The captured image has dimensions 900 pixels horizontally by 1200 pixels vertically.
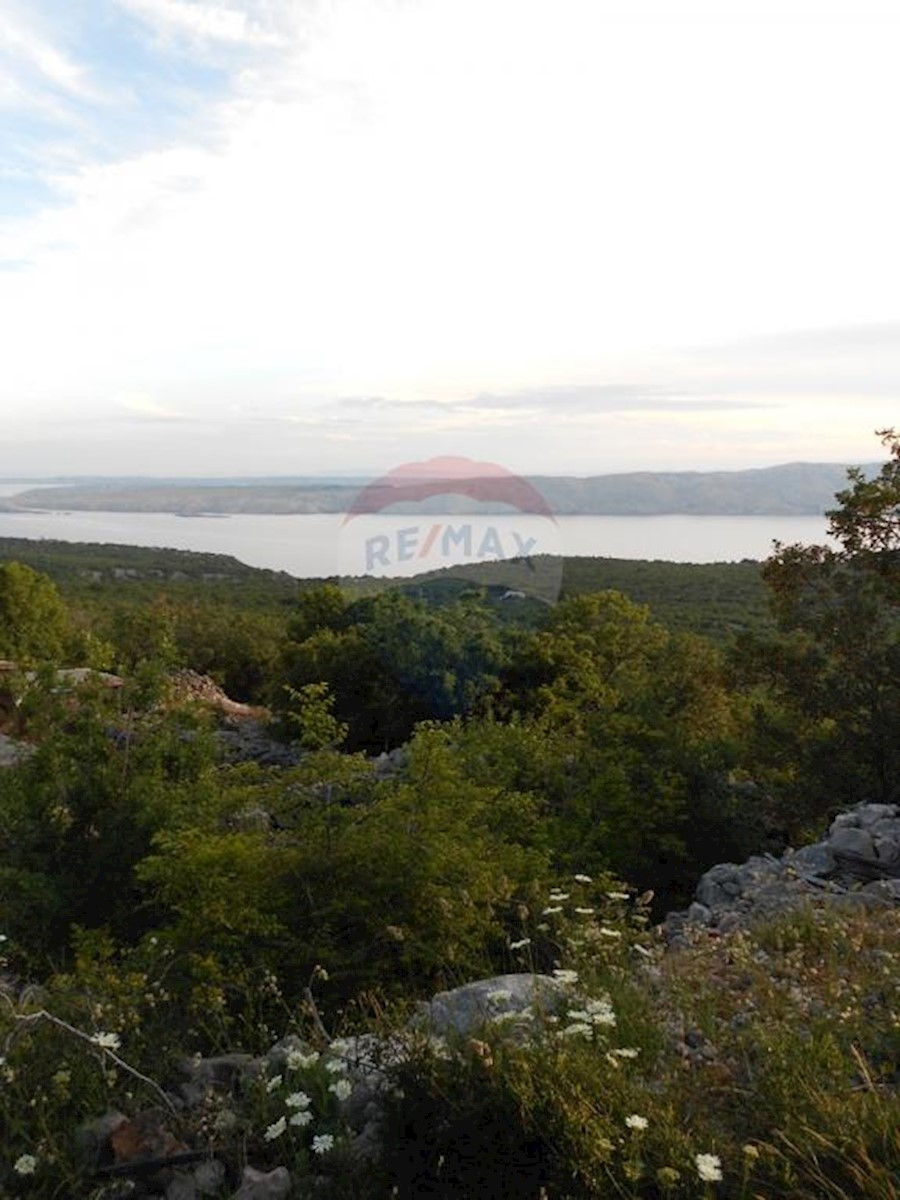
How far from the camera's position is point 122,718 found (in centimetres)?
720

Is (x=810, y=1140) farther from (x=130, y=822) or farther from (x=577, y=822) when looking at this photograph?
(x=577, y=822)

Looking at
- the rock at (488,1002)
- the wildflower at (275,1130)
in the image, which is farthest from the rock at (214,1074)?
the rock at (488,1002)

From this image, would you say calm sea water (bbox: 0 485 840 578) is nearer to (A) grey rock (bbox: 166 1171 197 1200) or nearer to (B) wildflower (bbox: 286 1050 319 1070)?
(B) wildflower (bbox: 286 1050 319 1070)

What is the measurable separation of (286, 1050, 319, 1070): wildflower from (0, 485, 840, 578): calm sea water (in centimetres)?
1016

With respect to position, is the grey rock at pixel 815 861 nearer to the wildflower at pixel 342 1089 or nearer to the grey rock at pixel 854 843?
Answer: the grey rock at pixel 854 843

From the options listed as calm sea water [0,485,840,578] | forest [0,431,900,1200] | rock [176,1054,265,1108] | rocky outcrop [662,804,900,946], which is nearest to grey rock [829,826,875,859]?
rocky outcrop [662,804,900,946]

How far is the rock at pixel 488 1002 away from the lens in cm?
320

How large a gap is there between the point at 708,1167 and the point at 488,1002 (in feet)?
4.20

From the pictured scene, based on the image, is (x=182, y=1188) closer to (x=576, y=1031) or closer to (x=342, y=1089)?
(x=342, y=1089)

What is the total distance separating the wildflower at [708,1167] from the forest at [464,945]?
0.05ft

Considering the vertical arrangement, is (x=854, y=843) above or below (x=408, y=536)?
below

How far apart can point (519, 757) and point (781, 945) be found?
17.8 ft

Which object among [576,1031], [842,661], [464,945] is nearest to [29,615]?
[842,661]

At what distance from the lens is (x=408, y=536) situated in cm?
2028
